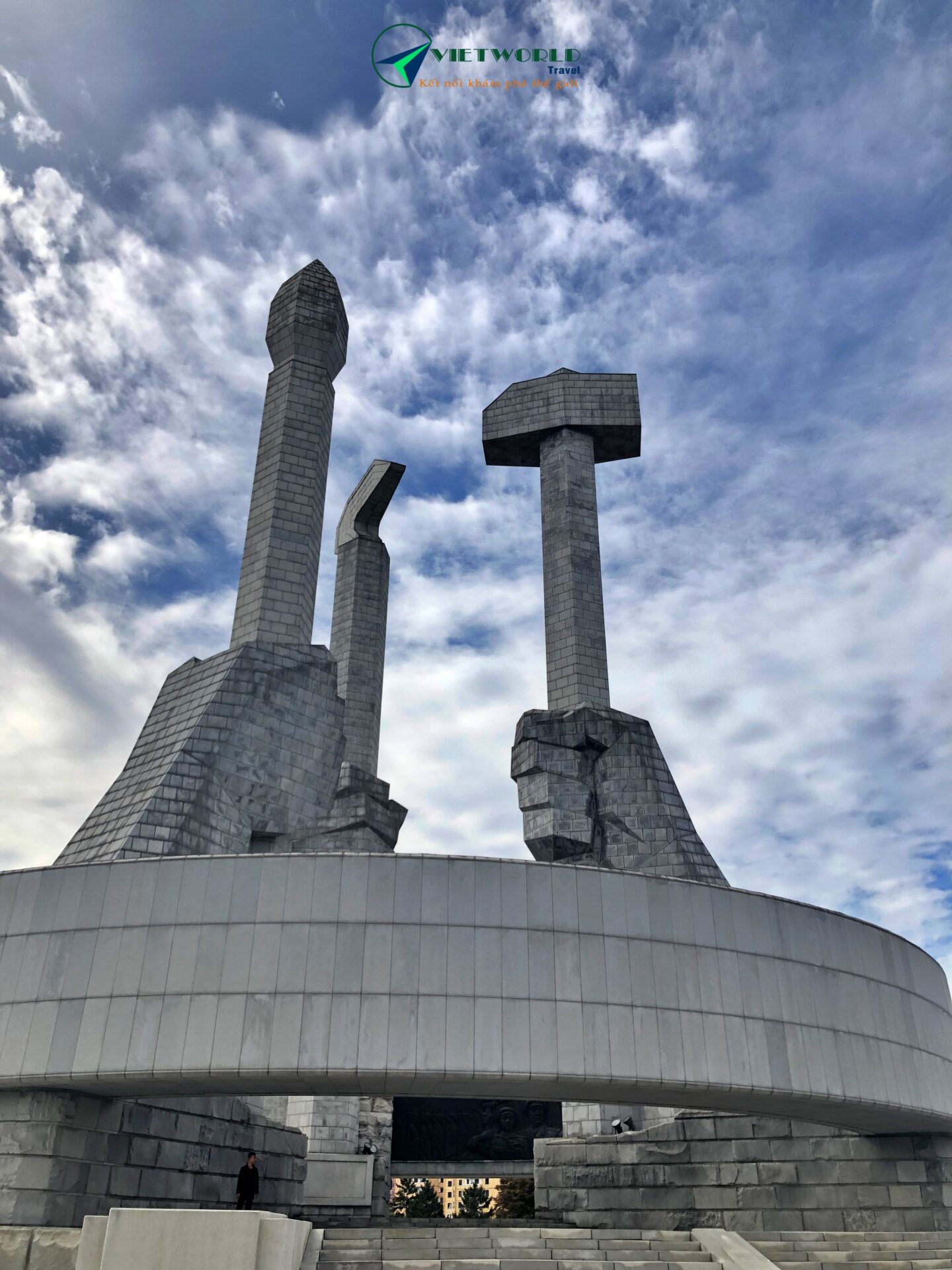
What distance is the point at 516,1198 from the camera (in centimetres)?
5097

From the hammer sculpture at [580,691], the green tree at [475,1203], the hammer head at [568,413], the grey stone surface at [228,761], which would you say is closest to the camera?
the grey stone surface at [228,761]

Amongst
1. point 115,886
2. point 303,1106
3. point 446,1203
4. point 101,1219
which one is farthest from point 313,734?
point 446,1203

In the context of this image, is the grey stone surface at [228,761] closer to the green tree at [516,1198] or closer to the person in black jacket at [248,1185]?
the person in black jacket at [248,1185]

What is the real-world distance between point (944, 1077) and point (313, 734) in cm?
1536

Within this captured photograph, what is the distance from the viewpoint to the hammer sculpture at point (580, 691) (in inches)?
1086

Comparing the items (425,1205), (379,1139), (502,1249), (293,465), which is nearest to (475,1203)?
(425,1205)

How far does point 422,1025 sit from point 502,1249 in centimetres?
319

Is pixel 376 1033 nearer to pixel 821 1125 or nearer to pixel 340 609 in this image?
pixel 821 1125

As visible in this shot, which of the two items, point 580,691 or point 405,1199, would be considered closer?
point 580,691

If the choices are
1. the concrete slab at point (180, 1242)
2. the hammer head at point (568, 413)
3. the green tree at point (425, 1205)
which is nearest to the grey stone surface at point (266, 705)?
the hammer head at point (568, 413)

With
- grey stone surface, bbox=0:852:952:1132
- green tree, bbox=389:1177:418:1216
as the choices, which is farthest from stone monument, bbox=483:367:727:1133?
green tree, bbox=389:1177:418:1216

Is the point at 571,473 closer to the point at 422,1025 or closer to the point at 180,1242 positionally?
the point at 422,1025

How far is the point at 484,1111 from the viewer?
31.8 metres

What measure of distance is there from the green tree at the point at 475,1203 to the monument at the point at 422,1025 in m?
39.7
